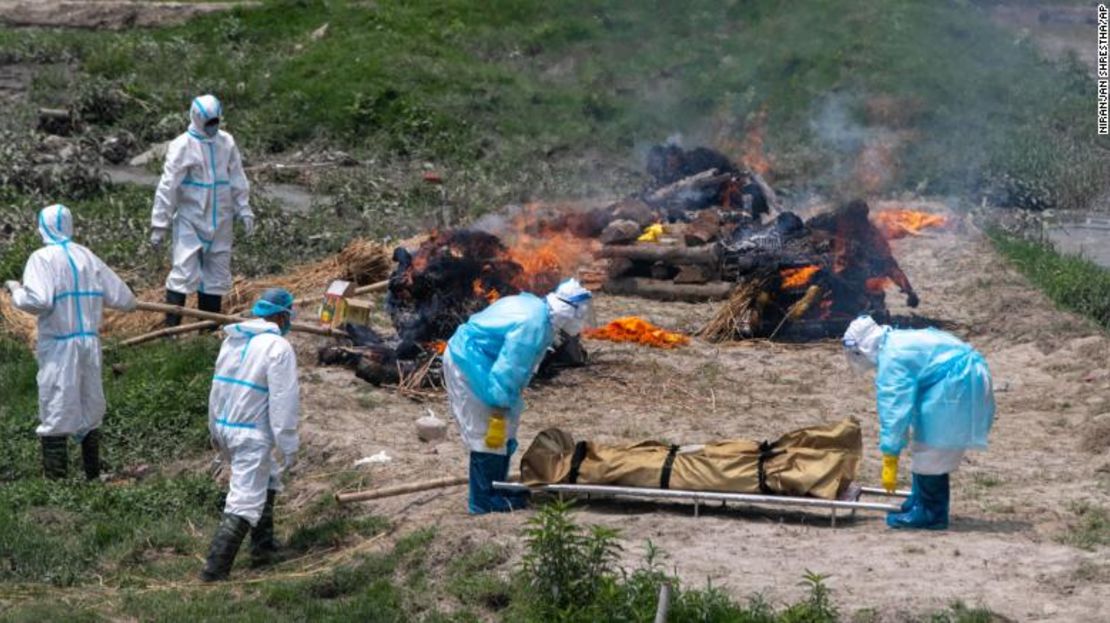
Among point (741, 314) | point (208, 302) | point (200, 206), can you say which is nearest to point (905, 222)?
point (741, 314)

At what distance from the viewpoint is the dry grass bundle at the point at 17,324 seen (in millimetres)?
15930

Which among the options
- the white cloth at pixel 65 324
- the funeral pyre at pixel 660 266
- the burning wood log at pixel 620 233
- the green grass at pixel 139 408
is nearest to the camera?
the white cloth at pixel 65 324

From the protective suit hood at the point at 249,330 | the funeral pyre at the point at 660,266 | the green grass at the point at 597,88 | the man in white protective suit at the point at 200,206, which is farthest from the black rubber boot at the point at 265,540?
the green grass at the point at 597,88

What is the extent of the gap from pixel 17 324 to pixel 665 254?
6137mm

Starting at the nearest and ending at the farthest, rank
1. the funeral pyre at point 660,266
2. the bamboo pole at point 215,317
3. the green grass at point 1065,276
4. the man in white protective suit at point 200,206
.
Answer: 1. the bamboo pole at point 215,317
2. the funeral pyre at point 660,266
3. the man in white protective suit at point 200,206
4. the green grass at point 1065,276

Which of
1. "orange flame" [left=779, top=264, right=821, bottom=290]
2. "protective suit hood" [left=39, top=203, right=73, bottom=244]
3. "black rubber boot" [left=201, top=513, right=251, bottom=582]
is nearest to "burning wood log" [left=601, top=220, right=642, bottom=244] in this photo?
"orange flame" [left=779, top=264, right=821, bottom=290]

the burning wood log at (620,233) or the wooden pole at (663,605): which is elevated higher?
the wooden pole at (663,605)

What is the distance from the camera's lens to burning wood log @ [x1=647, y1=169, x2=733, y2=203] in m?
20.2

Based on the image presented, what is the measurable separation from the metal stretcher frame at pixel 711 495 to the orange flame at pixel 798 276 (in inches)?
219

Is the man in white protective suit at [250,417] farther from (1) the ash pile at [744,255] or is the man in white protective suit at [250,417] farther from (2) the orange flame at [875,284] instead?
(2) the orange flame at [875,284]

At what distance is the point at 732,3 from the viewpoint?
29.7m

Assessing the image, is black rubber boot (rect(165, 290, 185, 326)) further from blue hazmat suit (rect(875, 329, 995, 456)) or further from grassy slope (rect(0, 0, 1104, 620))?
blue hazmat suit (rect(875, 329, 995, 456))

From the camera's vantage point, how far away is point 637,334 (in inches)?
637

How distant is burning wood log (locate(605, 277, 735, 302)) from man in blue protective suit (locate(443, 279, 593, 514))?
687cm
